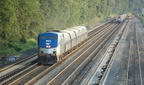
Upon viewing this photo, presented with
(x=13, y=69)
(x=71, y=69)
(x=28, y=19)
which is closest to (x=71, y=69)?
(x=71, y=69)

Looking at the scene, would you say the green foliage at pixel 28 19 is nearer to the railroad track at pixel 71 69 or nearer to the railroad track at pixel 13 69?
the railroad track at pixel 13 69

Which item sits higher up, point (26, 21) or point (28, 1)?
point (28, 1)

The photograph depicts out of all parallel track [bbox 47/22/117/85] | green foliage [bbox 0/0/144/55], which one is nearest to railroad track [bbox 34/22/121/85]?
parallel track [bbox 47/22/117/85]

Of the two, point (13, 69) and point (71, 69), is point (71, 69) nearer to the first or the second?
point (71, 69)

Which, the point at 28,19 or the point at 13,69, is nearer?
the point at 13,69

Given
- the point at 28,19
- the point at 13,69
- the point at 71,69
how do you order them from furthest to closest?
1. the point at 28,19
2. the point at 71,69
3. the point at 13,69

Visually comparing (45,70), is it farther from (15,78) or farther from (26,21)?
(26,21)

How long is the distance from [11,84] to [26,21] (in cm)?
1819

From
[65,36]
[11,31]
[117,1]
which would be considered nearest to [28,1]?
[11,31]

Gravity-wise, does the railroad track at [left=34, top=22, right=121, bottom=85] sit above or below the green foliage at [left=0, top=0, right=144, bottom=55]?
below

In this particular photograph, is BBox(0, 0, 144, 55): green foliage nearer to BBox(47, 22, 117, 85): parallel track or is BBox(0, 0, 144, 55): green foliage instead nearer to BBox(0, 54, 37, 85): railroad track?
BBox(0, 54, 37, 85): railroad track

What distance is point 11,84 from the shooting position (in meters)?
17.6

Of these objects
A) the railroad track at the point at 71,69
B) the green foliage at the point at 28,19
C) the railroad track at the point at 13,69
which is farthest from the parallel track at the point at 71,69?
the green foliage at the point at 28,19

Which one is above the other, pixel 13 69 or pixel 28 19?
pixel 28 19
